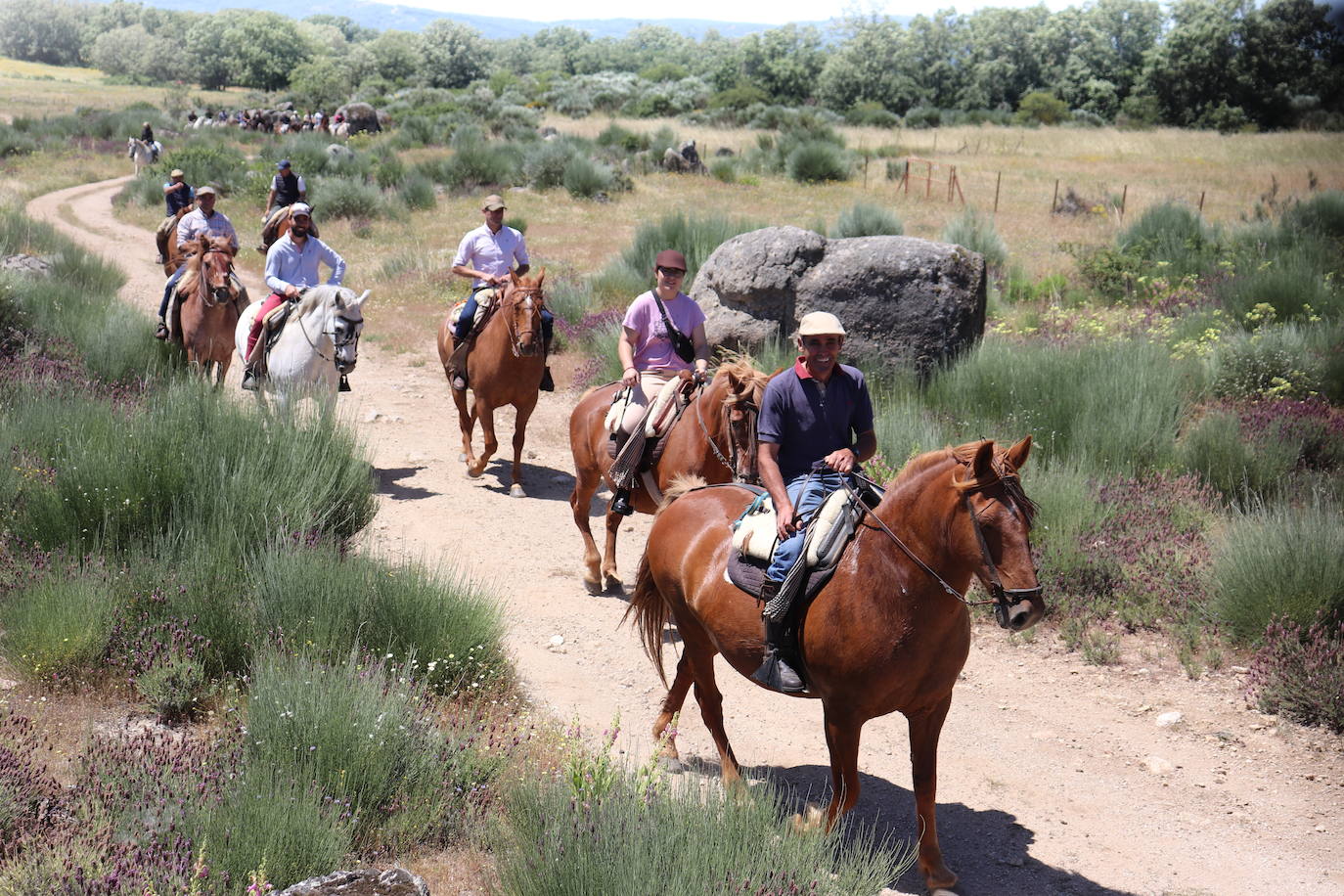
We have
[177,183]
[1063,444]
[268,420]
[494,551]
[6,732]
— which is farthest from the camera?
[177,183]

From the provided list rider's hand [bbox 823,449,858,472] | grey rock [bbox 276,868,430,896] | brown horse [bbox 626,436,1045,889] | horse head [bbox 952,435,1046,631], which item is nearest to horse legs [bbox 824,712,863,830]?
brown horse [bbox 626,436,1045,889]

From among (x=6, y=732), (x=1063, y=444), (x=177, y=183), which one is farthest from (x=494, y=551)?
(x=177, y=183)

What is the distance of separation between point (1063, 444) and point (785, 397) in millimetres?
6370

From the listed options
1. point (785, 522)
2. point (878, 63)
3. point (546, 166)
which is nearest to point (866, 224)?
point (546, 166)

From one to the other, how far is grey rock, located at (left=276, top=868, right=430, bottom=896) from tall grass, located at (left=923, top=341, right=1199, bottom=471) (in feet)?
23.7

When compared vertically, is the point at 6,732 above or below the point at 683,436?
below

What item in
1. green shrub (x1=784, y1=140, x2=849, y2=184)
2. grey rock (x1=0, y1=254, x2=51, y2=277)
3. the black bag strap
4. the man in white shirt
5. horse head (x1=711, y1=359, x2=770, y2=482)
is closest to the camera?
horse head (x1=711, y1=359, x2=770, y2=482)

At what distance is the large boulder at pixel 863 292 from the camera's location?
13.1 metres

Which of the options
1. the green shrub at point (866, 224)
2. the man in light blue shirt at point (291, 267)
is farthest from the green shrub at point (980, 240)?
the man in light blue shirt at point (291, 267)

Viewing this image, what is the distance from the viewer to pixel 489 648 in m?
7.05

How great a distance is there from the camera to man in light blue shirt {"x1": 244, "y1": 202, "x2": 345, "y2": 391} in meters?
11.2

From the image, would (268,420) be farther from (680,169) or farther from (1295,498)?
(680,169)

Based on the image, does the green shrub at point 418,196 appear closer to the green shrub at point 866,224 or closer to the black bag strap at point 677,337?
the green shrub at point 866,224

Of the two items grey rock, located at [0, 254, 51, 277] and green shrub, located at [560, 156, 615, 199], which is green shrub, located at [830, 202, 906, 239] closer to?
green shrub, located at [560, 156, 615, 199]
